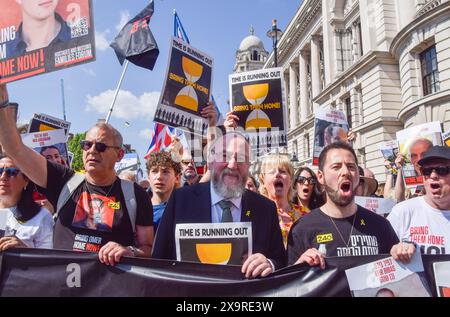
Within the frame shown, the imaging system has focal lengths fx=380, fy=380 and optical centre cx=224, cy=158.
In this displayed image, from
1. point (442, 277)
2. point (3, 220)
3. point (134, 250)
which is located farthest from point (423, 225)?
point (3, 220)

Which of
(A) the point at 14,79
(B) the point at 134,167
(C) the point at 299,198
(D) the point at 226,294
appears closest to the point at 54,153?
(A) the point at 14,79

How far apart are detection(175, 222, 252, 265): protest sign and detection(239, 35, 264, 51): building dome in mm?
91639

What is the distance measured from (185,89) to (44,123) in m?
3.32

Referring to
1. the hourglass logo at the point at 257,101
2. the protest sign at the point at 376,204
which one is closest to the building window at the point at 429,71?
the protest sign at the point at 376,204

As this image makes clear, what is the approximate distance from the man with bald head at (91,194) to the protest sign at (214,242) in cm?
39

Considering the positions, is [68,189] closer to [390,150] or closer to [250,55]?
[390,150]

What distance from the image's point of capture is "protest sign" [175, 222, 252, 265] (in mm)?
2592

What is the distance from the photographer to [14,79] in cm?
350

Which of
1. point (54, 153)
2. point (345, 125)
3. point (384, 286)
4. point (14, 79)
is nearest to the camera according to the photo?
point (384, 286)

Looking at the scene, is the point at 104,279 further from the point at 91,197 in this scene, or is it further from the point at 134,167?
the point at 134,167

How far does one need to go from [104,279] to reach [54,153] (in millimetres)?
4193

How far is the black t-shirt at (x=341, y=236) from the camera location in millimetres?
2574

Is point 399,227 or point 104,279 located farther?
point 399,227

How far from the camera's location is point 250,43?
298 feet
